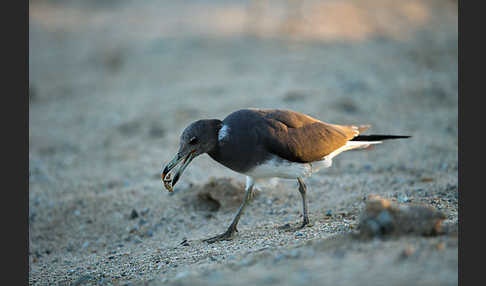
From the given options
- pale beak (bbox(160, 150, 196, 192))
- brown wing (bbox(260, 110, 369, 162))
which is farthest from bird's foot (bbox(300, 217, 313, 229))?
pale beak (bbox(160, 150, 196, 192))

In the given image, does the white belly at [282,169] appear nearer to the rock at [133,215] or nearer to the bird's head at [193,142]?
the bird's head at [193,142]

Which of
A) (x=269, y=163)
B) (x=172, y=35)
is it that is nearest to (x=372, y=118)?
(x=269, y=163)

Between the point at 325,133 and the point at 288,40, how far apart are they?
8629 mm

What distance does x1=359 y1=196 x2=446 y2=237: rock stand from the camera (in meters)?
3.29

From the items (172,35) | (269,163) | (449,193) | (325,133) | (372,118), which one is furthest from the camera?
(172,35)

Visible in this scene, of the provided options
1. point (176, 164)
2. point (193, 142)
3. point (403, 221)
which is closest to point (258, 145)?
point (193, 142)

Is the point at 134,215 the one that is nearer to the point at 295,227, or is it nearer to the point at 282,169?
the point at 295,227

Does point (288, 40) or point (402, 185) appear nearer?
point (402, 185)

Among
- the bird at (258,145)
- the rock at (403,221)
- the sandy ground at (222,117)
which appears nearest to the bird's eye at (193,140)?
the bird at (258,145)

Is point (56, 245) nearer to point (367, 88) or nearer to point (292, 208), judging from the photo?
point (292, 208)

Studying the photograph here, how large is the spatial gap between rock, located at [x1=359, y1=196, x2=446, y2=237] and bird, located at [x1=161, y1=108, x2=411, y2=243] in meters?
1.46

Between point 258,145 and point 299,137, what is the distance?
1.68 feet

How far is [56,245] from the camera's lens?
6023 mm

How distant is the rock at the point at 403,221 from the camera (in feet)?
10.8
